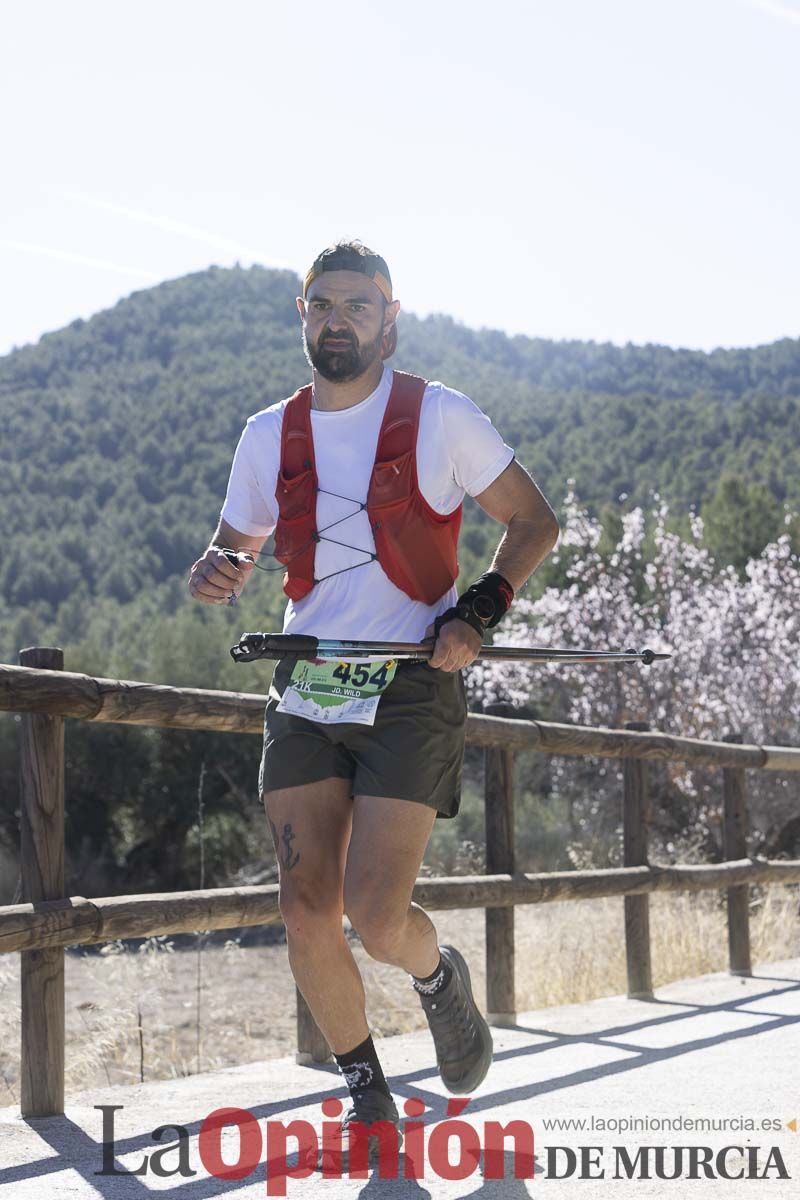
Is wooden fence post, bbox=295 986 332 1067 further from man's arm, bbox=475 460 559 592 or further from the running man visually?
man's arm, bbox=475 460 559 592

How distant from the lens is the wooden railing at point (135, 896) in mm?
4293

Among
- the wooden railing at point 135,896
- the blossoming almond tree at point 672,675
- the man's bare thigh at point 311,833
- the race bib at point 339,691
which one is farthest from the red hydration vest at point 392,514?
the blossoming almond tree at point 672,675

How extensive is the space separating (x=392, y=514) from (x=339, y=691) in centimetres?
44

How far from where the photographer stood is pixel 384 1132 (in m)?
3.64

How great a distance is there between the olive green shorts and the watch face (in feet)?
0.64

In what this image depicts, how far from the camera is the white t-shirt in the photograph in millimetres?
3727

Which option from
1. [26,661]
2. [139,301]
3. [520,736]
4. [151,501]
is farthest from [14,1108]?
[139,301]

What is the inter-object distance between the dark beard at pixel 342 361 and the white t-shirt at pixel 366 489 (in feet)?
0.25

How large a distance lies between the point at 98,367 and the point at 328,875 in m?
106

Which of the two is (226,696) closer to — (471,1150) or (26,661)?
(26,661)

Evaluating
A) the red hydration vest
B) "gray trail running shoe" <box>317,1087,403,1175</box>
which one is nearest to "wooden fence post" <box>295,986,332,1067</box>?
"gray trail running shoe" <box>317,1087,403,1175</box>

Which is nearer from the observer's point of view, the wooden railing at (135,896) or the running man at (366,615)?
the running man at (366,615)

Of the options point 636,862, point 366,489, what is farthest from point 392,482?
point 636,862

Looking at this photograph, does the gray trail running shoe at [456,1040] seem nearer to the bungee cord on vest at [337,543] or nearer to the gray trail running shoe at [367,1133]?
the gray trail running shoe at [367,1133]
